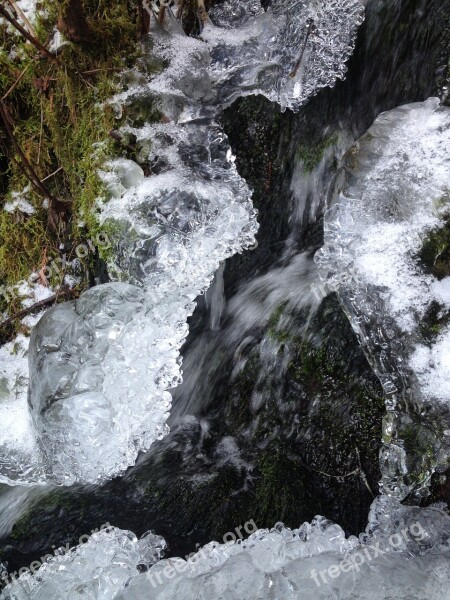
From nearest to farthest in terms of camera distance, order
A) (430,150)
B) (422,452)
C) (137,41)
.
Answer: (422,452), (430,150), (137,41)

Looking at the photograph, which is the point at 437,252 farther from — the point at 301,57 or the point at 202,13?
the point at 202,13

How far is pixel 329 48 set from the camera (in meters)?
3.06

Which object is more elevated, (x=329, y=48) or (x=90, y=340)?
(x=329, y=48)

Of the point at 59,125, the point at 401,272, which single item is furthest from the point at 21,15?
the point at 401,272

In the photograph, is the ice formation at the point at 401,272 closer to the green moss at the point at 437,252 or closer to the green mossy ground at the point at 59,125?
the green moss at the point at 437,252

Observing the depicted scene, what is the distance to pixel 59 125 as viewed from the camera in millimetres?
3523

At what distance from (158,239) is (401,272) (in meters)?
1.19

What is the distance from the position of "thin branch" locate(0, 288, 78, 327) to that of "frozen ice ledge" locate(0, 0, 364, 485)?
0.61 meters

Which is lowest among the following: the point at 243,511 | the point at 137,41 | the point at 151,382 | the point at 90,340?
the point at 243,511

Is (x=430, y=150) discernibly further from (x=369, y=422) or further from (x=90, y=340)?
(x=90, y=340)

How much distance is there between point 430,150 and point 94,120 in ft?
5.91

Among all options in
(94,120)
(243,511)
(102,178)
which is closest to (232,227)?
(102,178)

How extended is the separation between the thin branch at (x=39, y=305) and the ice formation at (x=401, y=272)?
1.85 metres

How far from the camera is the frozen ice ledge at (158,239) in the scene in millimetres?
2770
